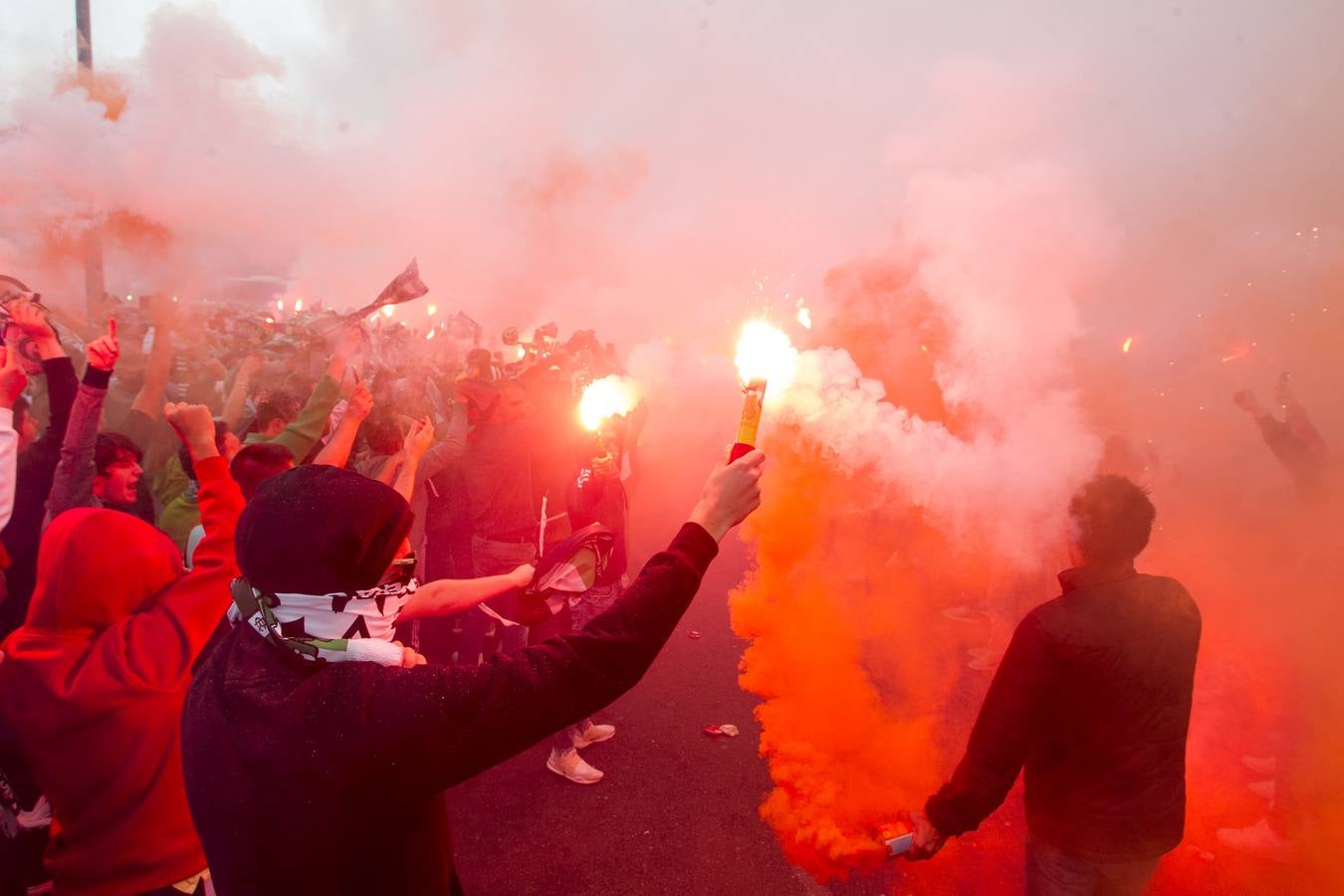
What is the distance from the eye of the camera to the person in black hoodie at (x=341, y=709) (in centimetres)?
119

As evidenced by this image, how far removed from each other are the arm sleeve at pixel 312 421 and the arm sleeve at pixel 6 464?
62.9 inches

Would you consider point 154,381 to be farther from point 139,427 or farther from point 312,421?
point 312,421

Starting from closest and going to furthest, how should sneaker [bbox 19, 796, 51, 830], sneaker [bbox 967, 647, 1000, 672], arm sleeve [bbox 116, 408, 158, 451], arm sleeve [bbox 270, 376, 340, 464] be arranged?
sneaker [bbox 19, 796, 51, 830] < arm sleeve [bbox 270, 376, 340, 464] < arm sleeve [bbox 116, 408, 158, 451] < sneaker [bbox 967, 647, 1000, 672]

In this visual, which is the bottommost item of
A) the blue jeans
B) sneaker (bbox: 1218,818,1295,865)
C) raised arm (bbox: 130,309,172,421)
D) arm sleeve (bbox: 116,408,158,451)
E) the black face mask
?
sneaker (bbox: 1218,818,1295,865)

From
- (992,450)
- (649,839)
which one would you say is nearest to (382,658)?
(649,839)

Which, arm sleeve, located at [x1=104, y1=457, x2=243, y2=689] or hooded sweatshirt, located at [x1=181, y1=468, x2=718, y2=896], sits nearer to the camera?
hooded sweatshirt, located at [x1=181, y1=468, x2=718, y2=896]

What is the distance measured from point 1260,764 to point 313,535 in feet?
19.7

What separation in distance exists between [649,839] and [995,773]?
2145 millimetres

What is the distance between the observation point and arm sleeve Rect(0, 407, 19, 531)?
7.66 ft

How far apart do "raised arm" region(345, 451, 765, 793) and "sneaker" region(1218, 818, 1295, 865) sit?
4305mm

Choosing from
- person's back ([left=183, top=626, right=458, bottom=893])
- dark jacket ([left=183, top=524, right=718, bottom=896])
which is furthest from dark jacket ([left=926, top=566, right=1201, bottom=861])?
person's back ([left=183, top=626, right=458, bottom=893])

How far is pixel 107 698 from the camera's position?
1.90 metres

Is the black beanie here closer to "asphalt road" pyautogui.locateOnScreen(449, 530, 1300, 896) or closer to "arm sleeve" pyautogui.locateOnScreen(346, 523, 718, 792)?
"arm sleeve" pyautogui.locateOnScreen(346, 523, 718, 792)

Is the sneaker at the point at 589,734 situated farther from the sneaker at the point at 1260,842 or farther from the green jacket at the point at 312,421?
the sneaker at the point at 1260,842
